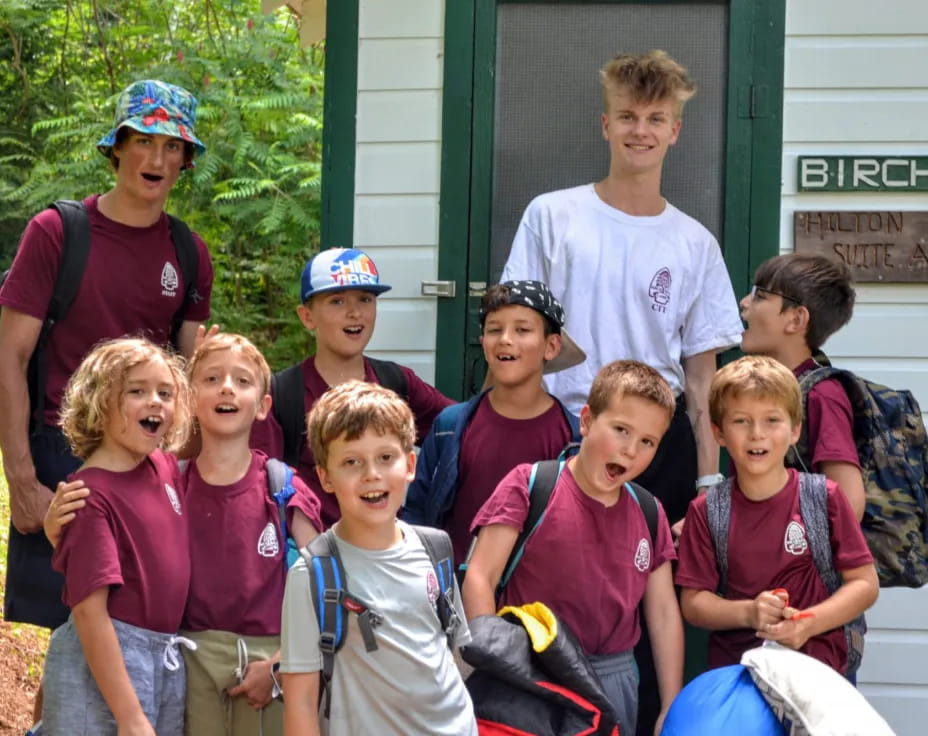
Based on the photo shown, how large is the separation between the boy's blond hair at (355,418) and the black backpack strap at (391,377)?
3.47 feet

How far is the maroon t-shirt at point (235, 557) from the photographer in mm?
3666

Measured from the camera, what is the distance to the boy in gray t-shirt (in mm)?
3254

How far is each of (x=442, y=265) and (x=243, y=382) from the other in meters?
1.68

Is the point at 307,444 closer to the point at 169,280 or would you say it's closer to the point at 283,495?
the point at 283,495

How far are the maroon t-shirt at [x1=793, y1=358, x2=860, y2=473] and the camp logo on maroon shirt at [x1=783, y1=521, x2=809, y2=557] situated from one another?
0.96ft

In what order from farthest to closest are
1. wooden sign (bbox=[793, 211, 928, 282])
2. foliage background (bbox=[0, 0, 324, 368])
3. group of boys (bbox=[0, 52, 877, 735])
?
1. foliage background (bbox=[0, 0, 324, 368])
2. wooden sign (bbox=[793, 211, 928, 282])
3. group of boys (bbox=[0, 52, 877, 735])

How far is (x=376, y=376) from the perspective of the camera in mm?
4590

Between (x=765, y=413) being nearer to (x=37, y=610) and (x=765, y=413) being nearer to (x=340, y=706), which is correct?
(x=340, y=706)

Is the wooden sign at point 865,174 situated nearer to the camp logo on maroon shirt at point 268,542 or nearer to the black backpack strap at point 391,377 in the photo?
the black backpack strap at point 391,377

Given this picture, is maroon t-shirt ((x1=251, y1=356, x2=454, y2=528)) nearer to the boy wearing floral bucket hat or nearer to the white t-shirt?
the boy wearing floral bucket hat

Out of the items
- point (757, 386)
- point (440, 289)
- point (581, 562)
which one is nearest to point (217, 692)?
point (581, 562)

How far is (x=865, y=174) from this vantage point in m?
5.18

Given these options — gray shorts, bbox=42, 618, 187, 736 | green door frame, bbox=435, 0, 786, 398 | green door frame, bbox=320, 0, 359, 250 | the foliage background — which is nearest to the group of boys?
gray shorts, bbox=42, 618, 187, 736

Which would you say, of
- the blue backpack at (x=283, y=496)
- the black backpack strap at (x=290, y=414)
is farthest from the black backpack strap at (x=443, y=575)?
the black backpack strap at (x=290, y=414)
